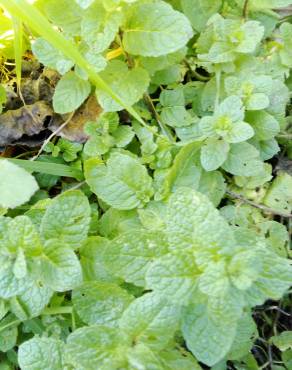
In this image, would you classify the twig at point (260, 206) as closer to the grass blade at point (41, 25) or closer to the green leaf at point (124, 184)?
the green leaf at point (124, 184)

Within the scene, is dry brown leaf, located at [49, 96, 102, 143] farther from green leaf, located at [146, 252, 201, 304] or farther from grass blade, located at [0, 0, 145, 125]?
green leaf, located at [146, 252, 201, 304]

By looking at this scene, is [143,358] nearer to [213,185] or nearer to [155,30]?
[213,185]

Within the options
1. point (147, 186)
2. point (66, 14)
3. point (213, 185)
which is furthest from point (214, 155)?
point (66, 14)

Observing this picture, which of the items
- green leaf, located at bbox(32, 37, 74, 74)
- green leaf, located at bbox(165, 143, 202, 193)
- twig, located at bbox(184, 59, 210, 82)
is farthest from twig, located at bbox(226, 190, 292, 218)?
green leaf, located at bbox(32, 37, 74, 74)

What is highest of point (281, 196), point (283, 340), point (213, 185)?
point (213, 185)

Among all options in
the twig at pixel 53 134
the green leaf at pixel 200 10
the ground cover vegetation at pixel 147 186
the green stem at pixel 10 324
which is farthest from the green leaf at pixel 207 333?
the green leaf at pixel 200 10

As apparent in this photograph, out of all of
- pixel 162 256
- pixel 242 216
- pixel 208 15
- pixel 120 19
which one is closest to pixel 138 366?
pixel 162 256

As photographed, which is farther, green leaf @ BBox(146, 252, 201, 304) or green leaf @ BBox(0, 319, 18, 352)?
green leaf @ BBox(0, 319, 18, 352)
